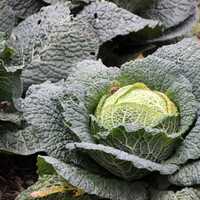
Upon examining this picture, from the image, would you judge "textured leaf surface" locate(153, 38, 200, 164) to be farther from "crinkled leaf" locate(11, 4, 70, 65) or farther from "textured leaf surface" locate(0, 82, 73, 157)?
"crinkled leaf" locate(11, 4, 70, 65)

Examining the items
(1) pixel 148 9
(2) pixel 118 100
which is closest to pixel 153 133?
(2) pixel 118 100

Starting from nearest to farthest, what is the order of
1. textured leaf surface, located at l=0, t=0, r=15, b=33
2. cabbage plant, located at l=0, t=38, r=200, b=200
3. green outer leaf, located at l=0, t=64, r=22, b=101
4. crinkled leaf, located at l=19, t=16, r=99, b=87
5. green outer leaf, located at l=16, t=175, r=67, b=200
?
cabbage plant, located at l=0, t=38, r=200, b=200 < green outer leaf, located at l=16, t=175, r=67, b=200 < green outer leaf, located at l=0, t=64, r=22, b=101 < crinkled leaf, located at l=19, t=16, r=99, b=87 < textured leaf surface, located at l=0, t=0, r=15, b=33

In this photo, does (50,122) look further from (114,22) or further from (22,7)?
(22,7)

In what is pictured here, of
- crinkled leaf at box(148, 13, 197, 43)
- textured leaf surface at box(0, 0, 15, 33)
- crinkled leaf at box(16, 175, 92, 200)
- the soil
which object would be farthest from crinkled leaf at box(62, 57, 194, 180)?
crinkled leaf at box(148, 13, 197, 43)

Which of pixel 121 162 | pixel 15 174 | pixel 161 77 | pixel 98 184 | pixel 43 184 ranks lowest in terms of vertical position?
pixel 15 174

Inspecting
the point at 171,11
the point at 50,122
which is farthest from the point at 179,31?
the point at 50,122

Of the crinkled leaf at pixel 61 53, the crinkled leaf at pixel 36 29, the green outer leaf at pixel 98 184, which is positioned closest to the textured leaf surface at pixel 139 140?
the green outer leaf at pixel 98 184

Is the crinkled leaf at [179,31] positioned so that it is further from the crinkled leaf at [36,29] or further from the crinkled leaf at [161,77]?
the crinkled leaf at [161,77]

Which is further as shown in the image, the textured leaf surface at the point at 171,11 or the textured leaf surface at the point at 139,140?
the textured leaf surface at the point at 171,11
